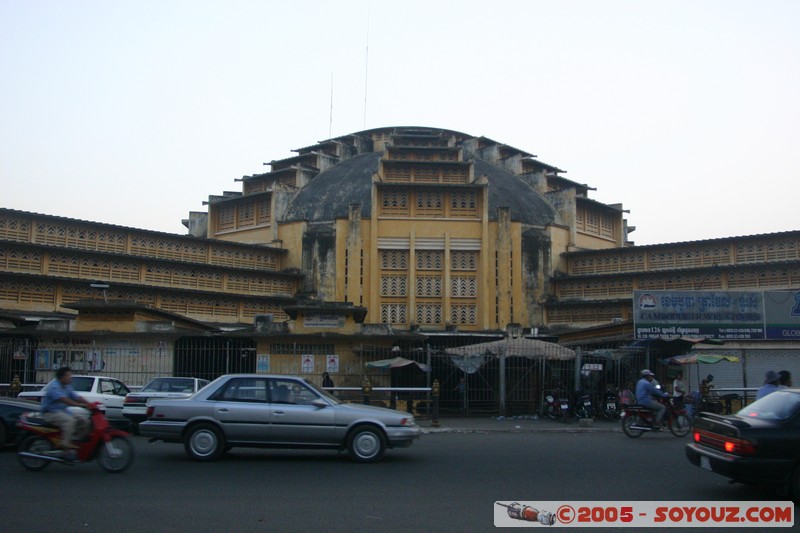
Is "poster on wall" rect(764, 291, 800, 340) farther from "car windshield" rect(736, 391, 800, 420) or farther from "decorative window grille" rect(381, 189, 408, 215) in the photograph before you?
"decorative window grille" rect(381, 189, 408, 215)

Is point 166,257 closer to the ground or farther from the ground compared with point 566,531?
farther from the ground

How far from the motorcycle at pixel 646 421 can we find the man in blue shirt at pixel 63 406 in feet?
38.5

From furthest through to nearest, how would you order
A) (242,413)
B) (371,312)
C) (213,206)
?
(213,206), (371,312), (242,413)

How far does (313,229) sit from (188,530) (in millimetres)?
36474

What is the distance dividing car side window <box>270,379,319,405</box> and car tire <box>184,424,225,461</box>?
3.32 ft

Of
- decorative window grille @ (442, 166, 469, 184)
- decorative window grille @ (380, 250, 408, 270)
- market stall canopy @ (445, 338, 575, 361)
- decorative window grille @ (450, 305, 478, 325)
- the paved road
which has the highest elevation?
decorative window grille @ (442, 166, 469, 184)

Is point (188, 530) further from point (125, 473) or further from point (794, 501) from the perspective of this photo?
point (794, 501)

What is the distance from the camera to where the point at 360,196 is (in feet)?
148

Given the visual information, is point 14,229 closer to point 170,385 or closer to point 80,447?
point 170,385

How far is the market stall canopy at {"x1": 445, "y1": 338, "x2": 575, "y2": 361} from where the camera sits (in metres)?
24.6

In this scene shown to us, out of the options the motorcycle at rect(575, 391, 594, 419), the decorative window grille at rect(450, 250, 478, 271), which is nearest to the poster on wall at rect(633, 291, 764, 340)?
the motorcycle at rect(575, 391, 594, 419)

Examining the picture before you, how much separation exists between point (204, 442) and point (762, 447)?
26.0 ft

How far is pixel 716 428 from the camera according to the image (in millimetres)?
9625

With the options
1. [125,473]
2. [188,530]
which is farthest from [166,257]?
[188,530]
